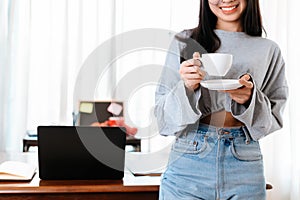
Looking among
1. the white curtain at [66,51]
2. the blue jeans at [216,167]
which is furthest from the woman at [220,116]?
the white curtain at [66,51]

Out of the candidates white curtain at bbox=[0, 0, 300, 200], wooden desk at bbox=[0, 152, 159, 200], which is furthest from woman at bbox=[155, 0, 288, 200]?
white curtain at bbox=[0, 0, 300, 200]

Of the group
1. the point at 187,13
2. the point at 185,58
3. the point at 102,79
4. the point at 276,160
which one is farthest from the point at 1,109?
the point at 185,58

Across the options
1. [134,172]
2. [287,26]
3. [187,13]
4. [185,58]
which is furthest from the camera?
[187,13]

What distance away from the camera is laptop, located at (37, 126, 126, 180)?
139cm

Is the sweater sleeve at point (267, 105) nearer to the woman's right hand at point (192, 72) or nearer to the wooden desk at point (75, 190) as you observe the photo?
the woman's right hand at point (192, 72)

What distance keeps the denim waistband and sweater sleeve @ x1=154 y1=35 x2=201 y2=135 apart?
5 centimetres

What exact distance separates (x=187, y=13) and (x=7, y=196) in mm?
2302

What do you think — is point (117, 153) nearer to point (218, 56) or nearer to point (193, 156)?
point (193, 156)

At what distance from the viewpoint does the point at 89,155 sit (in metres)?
1.41

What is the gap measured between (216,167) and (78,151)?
1.36 ft

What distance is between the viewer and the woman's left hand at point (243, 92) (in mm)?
1180

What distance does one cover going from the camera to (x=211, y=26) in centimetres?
144

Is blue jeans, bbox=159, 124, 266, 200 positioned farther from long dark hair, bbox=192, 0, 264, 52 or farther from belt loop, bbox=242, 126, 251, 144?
long dark hair, bbox=192, 0, 264, 52

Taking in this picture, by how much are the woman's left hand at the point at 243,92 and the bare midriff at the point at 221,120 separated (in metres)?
0.07
